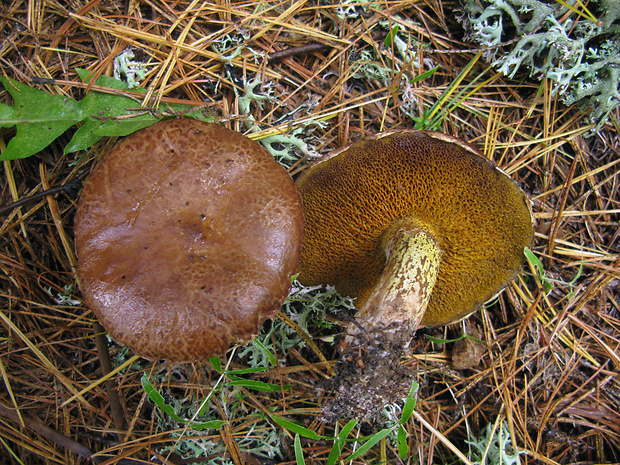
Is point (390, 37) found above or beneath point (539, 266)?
above

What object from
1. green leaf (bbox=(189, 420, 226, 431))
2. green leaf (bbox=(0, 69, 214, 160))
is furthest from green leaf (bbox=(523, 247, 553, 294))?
green leaf (bbox=(0, 69, 214, 160))

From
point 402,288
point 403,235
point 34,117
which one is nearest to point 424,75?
point 403,235

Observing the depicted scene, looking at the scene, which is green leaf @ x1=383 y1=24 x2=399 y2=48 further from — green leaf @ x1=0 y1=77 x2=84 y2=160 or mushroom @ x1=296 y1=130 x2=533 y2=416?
green leaf @ x1=0 y1=77 x2=84 y2=160

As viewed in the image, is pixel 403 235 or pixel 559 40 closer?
pixel 403 235

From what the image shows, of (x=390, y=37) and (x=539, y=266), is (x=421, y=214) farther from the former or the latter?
(x=390, y=37)

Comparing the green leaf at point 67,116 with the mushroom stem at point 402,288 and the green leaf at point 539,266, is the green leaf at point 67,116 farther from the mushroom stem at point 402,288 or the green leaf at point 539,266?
the green leaf at point 539,266

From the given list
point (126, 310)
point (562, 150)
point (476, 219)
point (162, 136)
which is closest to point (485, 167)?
point (476, 219)
